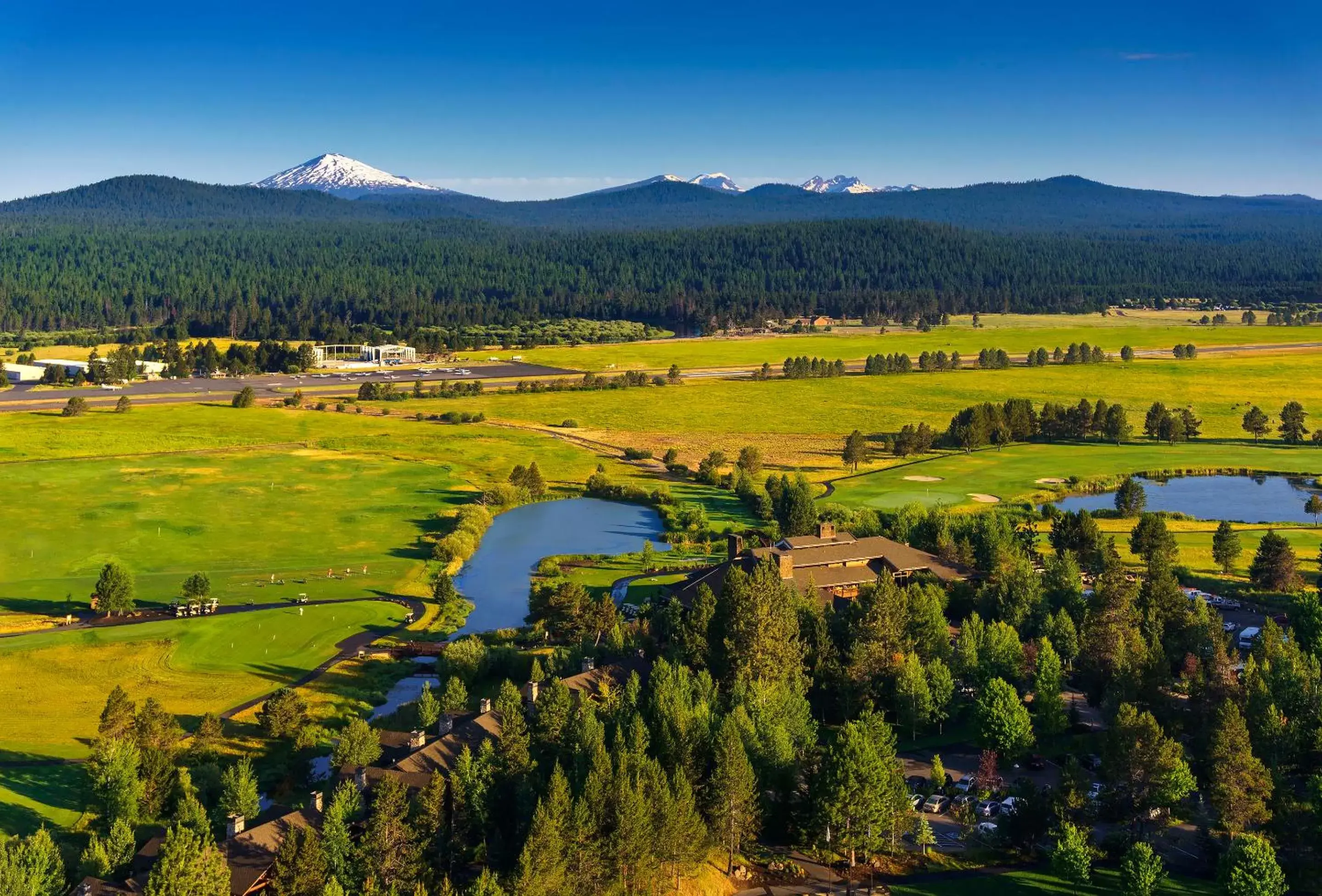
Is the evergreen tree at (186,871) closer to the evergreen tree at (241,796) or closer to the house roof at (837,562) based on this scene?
the evergreen tree at (241,796)

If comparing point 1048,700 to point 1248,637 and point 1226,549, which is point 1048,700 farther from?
point 1226,549

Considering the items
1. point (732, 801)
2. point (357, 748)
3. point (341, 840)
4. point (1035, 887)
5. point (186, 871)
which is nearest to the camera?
point (186, 871)

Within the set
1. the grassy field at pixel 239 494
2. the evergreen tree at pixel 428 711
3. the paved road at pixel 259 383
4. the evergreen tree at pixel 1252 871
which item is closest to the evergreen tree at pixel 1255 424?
the grassy field at pixel 239 494

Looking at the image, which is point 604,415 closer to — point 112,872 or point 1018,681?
point 1018,681

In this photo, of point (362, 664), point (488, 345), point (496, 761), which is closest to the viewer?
point (496, 761)

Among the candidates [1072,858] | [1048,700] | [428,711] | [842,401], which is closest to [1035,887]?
[1072,858]

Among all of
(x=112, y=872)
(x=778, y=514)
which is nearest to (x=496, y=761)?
(x=112, y=872)

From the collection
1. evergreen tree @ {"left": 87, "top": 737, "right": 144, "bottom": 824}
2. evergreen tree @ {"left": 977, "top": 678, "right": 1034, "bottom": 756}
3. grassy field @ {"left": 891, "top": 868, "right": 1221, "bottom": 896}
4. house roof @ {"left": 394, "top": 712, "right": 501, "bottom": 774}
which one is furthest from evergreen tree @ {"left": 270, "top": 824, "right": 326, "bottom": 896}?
evergreen tree @ {"left": 977, "top": 678, "right": 1034, "bottom": 756}
